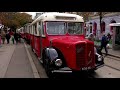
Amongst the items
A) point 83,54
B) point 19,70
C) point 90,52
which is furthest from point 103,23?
point 83,54

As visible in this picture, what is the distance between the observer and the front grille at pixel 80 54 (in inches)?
298

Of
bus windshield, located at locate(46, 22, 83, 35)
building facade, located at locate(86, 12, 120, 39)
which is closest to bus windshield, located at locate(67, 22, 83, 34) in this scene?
bus windshield, located at locate(46, 22, 83, 35)

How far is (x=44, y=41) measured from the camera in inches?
408

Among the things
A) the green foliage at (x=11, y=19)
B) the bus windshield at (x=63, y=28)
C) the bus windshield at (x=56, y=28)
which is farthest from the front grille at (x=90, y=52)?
the green foliage at (x=11, y=19)

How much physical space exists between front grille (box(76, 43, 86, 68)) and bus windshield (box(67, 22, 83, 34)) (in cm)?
243

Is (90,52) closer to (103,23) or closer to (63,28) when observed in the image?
(63,28)

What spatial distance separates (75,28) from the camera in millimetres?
10297

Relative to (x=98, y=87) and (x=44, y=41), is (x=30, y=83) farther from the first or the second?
(x=44, y=41)

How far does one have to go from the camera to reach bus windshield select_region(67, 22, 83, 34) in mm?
10078

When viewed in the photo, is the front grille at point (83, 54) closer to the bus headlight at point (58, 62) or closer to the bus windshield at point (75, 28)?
the bus headlight at point (58, 62)

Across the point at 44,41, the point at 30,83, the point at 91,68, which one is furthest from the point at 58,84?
the point at 44,41
